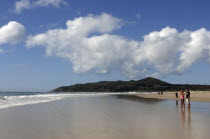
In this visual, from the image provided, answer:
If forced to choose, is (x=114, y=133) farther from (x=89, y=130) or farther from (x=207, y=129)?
(x=207, y=129)

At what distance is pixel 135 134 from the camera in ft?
34.6

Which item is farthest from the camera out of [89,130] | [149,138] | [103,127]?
[103,127]

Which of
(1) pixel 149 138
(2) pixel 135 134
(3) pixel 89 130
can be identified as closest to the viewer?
(1) pixel 149 138

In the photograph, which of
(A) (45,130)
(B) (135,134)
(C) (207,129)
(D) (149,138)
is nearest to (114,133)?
(B) (135,134)

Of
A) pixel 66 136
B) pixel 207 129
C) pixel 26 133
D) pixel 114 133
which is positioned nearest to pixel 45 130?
pixel 26 133

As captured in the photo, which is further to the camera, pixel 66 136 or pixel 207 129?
pixel 207 129

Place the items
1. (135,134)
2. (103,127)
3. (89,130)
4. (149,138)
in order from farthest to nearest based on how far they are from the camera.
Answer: (103,127) < (89,130) < (135,134) < (149,138)

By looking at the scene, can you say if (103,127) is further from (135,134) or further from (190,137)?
(190,137)

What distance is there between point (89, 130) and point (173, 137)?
3583mm

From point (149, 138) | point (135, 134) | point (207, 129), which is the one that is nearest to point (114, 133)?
point (135, 134)

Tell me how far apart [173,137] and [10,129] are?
274 inches

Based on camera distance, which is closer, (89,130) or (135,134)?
(135,134)

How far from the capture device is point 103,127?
40.5 feet

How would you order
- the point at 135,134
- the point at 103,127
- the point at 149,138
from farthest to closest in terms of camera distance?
the point at 103,127 < the point at 135,134 < the point at 149,138
